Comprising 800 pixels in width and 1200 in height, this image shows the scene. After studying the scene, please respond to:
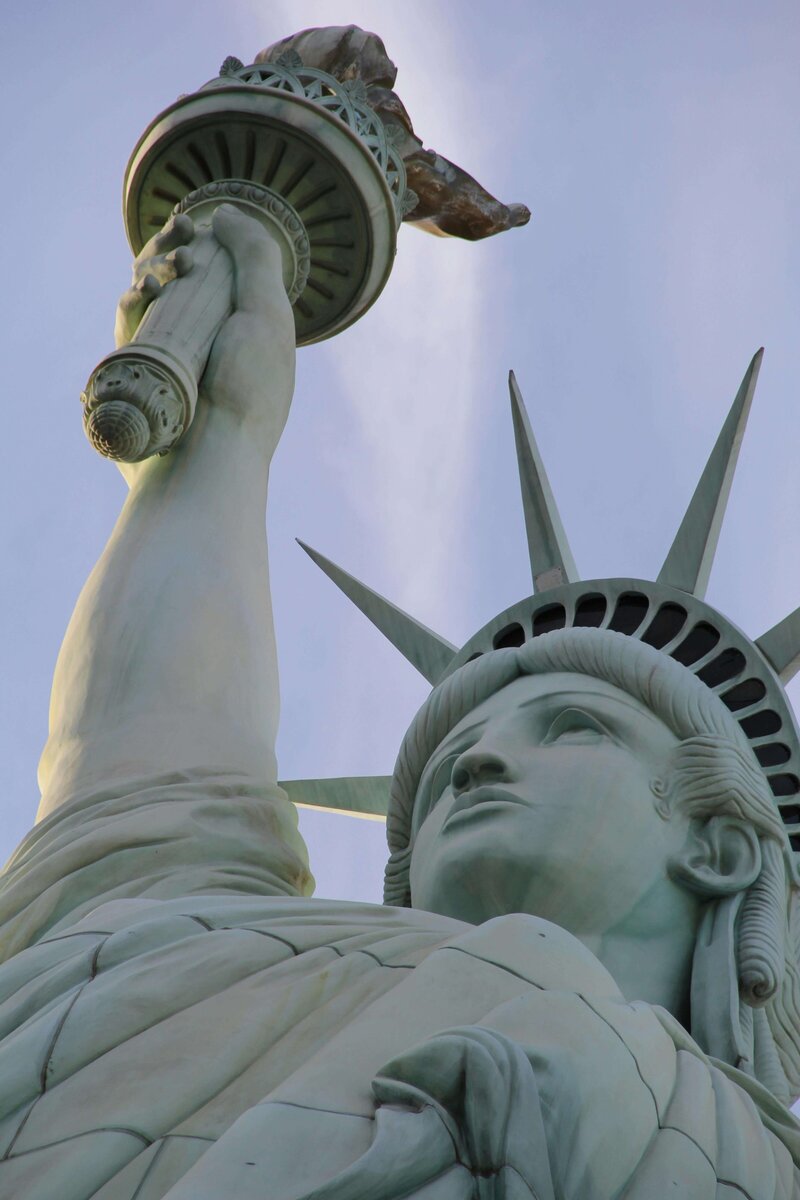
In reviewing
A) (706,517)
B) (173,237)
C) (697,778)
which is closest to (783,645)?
(706,517)

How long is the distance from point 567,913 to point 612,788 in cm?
47

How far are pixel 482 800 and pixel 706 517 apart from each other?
2.36 meters

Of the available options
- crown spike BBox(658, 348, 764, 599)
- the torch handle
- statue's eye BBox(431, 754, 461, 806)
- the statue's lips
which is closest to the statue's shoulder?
the statue's lips

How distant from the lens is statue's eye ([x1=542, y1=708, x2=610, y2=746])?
20.7ft

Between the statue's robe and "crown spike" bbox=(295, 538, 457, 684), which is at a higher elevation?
"crown spike" bbox=(295, 538, 457, 684)

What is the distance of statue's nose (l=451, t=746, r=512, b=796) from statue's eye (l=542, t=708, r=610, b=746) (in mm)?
271

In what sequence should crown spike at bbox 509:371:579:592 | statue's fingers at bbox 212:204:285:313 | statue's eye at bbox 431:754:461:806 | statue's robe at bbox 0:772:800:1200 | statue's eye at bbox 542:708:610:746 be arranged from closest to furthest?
statue's robe at bbox 0:772:800:1200 < statue's eye at bbox 542:708:610:746 < statue's eye at bbox 431:754:461:806 < crown spike at bbox 509:371:579:592 < statue's fingers at bbox 212:204:285:313

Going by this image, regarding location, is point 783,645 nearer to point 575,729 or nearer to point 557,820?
point 575,729

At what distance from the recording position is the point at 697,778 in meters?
6.31

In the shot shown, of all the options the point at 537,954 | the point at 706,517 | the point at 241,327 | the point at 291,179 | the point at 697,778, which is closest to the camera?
the point at 537,954

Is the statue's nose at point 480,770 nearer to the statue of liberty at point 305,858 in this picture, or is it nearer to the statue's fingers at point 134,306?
the statue of liberty at point 305,858

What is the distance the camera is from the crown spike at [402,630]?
8094 millimetres

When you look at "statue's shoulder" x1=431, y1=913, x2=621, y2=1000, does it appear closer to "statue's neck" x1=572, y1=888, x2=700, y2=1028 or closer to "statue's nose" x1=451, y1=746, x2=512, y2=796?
A: "statue's neck" x1=572, y1=888, x2=700, y2=1028

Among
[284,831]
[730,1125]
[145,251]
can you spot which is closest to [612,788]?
[284,831]
